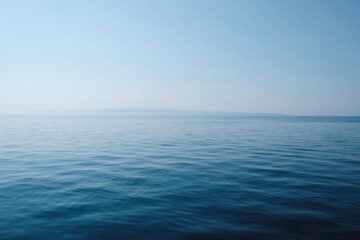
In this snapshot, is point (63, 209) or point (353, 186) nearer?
point (63, 209)

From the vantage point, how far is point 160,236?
20.2 feet

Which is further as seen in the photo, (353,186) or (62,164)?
(62,164)

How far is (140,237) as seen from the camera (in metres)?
6.09

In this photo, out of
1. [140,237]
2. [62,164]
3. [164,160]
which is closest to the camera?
[140,237]

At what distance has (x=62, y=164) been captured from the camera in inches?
616

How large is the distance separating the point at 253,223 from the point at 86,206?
584 cm

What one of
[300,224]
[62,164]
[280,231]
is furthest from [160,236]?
[62,164]

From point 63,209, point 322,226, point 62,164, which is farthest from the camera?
point 62,164

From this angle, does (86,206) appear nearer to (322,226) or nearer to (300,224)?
(300,224)

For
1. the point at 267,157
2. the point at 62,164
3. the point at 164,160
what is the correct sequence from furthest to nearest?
the point at 267,157 < the point at 164,160 < the point at 62,164

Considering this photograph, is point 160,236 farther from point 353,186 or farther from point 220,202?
point 353,186

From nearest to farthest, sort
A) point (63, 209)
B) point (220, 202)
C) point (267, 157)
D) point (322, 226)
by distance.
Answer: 1. point (322, 226)
2. point (63, 209)
3. point (220, 202)
4. point (267, 157)

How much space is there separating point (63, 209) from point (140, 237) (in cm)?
345

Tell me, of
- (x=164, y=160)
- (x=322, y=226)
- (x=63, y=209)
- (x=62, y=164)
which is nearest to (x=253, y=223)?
(x=322, y=226)
